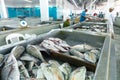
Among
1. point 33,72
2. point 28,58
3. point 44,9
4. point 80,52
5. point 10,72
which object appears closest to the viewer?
point 10,72

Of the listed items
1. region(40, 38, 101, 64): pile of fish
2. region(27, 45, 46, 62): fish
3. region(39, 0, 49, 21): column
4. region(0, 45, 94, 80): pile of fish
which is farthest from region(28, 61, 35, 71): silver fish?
region(39, 0, 49, 21): column

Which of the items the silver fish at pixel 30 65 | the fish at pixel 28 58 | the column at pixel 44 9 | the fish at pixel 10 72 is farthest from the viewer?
the column at pixel 44 9

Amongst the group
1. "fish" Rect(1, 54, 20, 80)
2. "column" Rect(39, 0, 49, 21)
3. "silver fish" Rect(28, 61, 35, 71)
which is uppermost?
"column" Rect(39, 0, 49, 21)

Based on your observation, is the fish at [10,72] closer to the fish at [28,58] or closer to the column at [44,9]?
the fish at [28,58]

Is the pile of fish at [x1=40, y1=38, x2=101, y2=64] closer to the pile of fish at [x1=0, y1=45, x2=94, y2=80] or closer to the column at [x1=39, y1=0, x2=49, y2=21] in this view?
the pile of fish at [x1=0, y1=45, x2=94, y2=80]

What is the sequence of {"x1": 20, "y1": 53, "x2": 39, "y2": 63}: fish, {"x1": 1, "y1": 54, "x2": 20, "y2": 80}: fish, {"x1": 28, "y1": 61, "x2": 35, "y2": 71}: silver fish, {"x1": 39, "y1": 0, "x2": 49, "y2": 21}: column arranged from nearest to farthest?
{"x1": 1, "y1": 54, "x2": 20, "y2": 80}: fish
{"x1": 28, "y1": 61, "x2": 35, "y2": 71}: silver fish
{"x1": 20, "y1": 53, "x2": 39, "y2": 63}: fish
{"x1": 39, "y1": 0, "x2": 49, "y2": 21}: column

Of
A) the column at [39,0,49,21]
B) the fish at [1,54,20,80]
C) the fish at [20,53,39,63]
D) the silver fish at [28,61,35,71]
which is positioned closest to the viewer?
the fish at [1,54,20,80]

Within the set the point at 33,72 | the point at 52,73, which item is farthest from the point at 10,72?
the point at 52,73

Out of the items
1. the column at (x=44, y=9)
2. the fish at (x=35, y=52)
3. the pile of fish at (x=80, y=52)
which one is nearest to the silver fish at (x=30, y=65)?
the fish at (x=35, y=52)

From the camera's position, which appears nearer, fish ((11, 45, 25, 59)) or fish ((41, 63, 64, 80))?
fish ((41, 63, 64, 80))

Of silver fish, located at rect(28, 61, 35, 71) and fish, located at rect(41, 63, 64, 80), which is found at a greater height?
fish, located at rect(41, 63, 64, 80)

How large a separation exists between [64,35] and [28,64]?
1326mm

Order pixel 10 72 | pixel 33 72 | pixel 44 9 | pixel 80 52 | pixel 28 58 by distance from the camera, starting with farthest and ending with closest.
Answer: pixel 44 9
pixel 80 52
pixel 28 58
pixel 33 72
pixel 10 72

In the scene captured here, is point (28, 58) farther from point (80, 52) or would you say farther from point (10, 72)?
point (80, 52)
